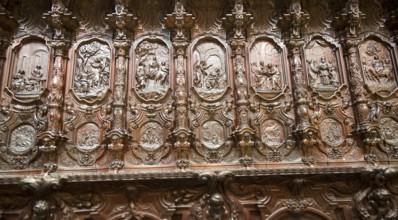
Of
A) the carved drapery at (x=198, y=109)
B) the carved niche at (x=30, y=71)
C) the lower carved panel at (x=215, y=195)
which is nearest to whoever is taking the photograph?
the lower carved panel at (x=215, y=195)

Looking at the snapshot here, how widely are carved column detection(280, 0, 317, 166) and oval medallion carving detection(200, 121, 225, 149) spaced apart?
1.25 m

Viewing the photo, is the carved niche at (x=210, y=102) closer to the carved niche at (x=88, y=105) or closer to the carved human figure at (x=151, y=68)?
the carved human figure at (x=151, y=68)

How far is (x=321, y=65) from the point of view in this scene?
709 cm

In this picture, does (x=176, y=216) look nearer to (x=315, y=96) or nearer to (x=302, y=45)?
(x=315, y=96)

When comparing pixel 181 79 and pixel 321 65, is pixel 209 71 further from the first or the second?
pixel 321 65

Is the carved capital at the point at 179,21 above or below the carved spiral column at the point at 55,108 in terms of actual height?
→ above

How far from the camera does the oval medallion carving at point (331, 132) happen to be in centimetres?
655

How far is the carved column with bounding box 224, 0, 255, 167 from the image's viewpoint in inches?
248

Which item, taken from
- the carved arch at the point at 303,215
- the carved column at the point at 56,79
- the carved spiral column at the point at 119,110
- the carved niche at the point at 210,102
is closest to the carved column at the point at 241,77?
the carved niche at the point at 210,102

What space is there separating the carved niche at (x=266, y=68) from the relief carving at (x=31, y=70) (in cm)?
366

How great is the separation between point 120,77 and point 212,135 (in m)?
1.85

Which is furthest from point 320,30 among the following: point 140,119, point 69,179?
point 69,179

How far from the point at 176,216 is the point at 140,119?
170cm

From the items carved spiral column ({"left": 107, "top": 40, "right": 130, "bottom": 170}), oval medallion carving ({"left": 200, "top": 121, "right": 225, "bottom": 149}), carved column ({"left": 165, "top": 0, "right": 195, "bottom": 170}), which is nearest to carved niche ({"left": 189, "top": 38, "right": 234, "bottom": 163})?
oval medallion carving ({"left": 200, "top": 121, "right": 225, "bottom": 149})
